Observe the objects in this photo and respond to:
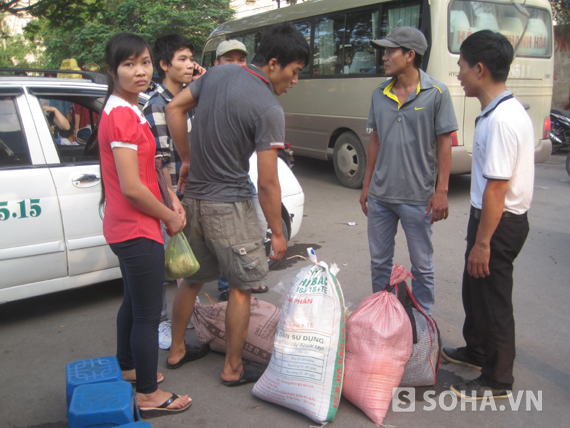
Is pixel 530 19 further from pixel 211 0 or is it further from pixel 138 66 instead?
pixel 211 0

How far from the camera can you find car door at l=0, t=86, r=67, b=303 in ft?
10.2

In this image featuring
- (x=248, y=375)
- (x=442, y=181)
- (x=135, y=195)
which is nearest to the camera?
(x=135, y=195)

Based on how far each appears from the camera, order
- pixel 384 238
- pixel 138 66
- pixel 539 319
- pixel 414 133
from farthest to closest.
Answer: pixel 539 319, pixel 384 238, pixel 414 133, pixel 138 66

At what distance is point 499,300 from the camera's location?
8.11ft

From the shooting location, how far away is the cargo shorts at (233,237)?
2.46 meters

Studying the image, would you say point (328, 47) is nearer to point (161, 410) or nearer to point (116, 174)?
point (116, 174)

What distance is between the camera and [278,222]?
2441 millimetres

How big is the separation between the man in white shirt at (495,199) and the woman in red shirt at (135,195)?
4.76ft

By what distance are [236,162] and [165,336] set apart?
134cm

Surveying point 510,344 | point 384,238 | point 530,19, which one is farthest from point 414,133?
point 530,19

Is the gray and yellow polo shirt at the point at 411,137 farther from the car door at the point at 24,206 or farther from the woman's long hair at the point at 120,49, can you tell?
the car door at the point at 24,206

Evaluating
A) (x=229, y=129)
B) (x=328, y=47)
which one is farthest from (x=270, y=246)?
(x=328, y=47)

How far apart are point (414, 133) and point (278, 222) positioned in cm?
107

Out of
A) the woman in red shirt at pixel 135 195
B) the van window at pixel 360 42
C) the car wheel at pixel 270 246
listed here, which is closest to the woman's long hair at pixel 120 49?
the woman in red shirt at pixel 135 195
